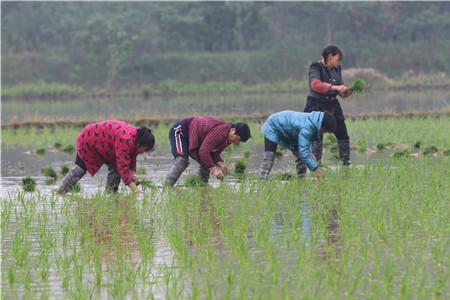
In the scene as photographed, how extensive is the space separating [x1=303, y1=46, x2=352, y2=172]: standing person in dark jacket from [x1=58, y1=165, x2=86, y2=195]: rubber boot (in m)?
2.35

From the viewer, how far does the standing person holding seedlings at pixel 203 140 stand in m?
→ 9.79

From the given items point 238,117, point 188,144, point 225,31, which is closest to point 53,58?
point 225,31

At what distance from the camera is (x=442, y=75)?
40250mm

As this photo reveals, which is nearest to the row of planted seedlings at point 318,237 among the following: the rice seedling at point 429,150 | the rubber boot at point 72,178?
the rubber boot at point 72,178

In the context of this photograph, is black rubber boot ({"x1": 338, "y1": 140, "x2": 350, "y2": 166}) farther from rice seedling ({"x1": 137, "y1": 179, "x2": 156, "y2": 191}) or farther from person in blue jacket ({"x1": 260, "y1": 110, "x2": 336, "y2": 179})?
rice seedling ({"x1": 137, "y1": 179, "x2": 156, "y2": 191})

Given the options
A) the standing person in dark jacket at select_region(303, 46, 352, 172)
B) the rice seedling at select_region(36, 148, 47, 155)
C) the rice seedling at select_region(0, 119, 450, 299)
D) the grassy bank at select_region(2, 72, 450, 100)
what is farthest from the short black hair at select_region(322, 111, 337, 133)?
the grassy bank at select_region(2, 72, 450, 100)

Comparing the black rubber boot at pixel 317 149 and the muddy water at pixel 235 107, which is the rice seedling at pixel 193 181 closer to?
the black rubber boot at pixel 317 149

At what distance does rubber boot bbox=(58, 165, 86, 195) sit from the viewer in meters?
9.97

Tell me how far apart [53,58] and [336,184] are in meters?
39.5

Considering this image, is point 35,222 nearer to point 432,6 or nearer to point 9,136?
point 9,136

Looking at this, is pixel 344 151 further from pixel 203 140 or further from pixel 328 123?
pixel 203 140

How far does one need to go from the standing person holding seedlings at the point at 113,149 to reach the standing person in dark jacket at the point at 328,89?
2.08m

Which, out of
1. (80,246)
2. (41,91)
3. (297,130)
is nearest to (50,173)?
(297,130)

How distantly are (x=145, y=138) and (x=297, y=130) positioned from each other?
1.63 meters
